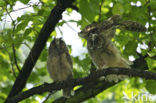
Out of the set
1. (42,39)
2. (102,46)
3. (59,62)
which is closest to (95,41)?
(102,46)

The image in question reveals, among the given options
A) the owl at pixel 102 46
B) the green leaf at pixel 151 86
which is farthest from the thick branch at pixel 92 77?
the green leaf at pixel 151 86

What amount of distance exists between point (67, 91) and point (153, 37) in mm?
1916

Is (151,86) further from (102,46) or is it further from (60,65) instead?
(60,65)

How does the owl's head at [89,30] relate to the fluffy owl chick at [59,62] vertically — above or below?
below

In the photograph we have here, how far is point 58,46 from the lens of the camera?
468cm

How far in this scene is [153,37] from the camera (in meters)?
3.57

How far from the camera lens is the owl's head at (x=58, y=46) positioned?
182 inches

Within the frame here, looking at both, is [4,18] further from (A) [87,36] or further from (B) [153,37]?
(B) [153,37]

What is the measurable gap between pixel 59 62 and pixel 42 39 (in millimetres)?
1005

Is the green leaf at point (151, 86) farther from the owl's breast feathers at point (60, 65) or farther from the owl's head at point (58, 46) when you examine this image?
the owl's head at point (58, 46)

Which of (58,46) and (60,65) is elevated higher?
(58,46)

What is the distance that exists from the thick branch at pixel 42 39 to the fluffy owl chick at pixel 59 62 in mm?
720

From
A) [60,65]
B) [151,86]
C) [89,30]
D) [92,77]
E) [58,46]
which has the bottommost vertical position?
[151,86]

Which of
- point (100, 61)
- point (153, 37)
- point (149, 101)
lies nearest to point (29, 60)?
point (100, 61)
